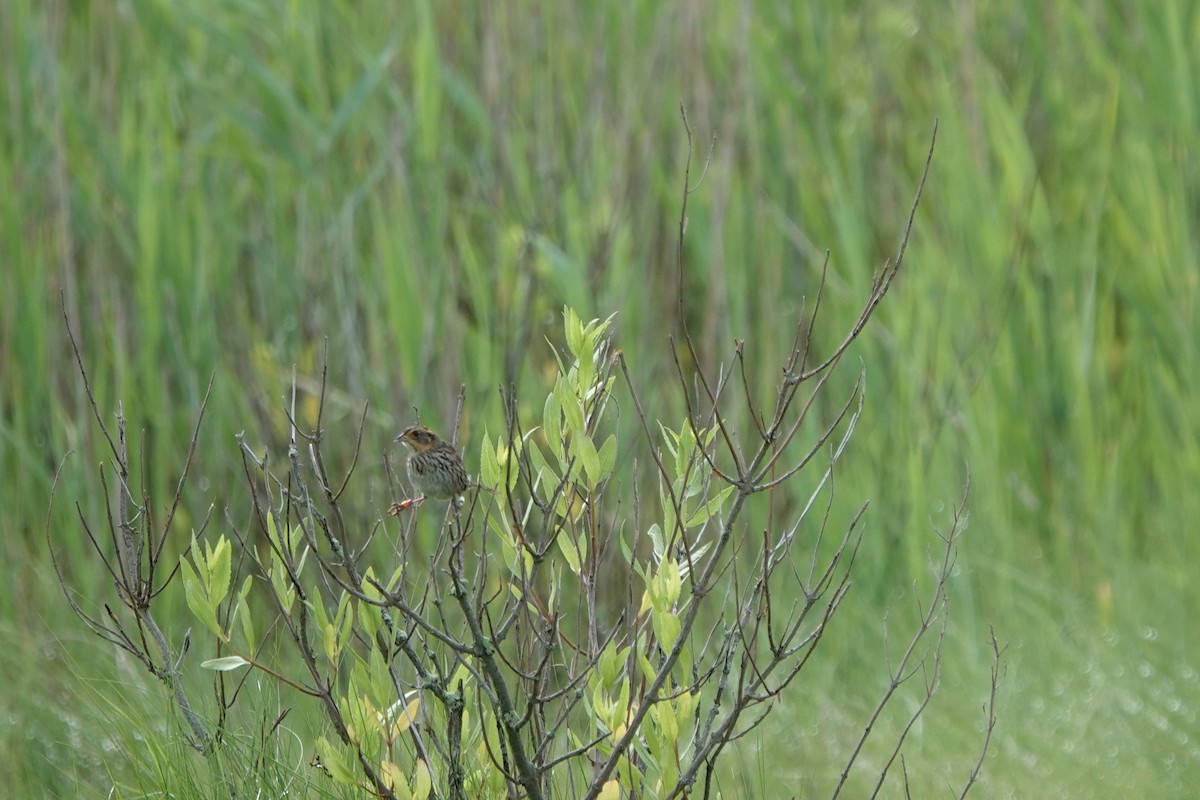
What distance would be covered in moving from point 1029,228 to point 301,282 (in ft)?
7.86

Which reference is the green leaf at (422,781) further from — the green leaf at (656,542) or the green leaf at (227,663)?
the green leaf at (656,542)

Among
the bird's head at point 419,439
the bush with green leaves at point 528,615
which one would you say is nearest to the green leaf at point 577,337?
the bush with green leaves at point 528,615

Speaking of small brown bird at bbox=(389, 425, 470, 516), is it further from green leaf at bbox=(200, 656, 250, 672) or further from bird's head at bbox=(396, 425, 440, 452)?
green leaf at bbox=(200, 656, 250, 672)

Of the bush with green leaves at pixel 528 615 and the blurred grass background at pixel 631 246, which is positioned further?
the blurred grass background at pixel 631 246

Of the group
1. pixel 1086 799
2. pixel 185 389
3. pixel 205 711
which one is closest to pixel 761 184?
pixel 185 389

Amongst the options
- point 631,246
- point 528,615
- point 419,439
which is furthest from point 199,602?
point 631,246

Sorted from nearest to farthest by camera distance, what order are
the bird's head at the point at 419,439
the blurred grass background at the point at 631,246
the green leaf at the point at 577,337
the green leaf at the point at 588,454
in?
the green leaf at the point at 588,454
the green leaf at the point at 577,337
the bird's head at the point at 419,439
the blurred grass background at the point at 631,246

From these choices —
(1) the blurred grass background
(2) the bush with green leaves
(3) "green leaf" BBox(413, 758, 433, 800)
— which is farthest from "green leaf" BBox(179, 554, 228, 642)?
(1) the blurred grass background

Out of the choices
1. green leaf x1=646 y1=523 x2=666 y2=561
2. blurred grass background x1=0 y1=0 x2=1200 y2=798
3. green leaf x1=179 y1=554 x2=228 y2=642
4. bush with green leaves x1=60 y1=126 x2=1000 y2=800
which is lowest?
green leaf x1=179 y1=554 x2=228 y2=642

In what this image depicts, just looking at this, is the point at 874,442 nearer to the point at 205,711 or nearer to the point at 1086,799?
the point at 1086,799

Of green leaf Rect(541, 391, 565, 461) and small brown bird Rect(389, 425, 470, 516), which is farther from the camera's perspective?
small brown bird Rect(389, 425, 470, 516)

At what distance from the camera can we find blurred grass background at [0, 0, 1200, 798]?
4.42 meters

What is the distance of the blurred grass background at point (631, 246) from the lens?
4418mm

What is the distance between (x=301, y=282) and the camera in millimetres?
4738
